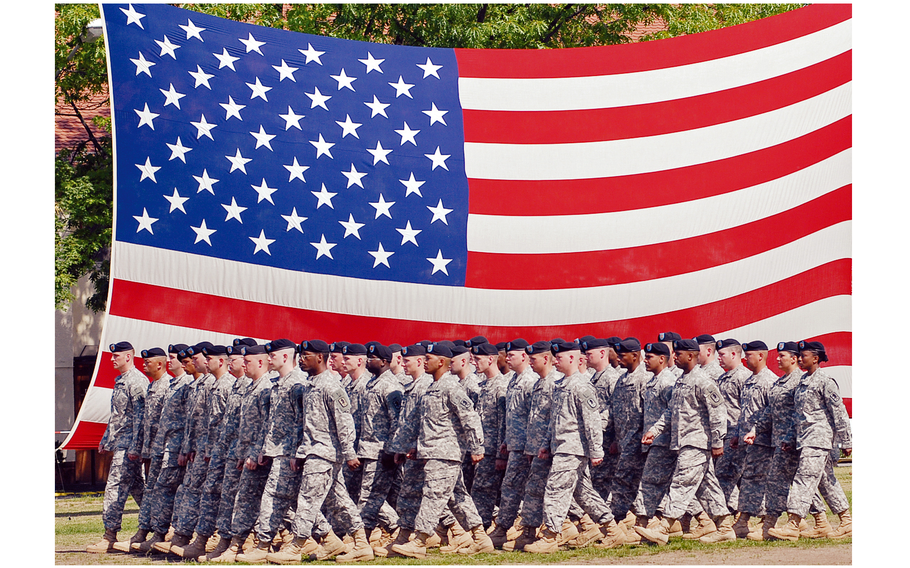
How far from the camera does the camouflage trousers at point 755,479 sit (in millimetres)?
9117

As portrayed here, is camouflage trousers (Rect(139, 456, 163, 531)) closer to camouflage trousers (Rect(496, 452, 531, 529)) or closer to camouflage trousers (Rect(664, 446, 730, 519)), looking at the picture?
camouflage trousers (Rect(496, 452, 531, 529))

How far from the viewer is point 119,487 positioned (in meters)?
9.55

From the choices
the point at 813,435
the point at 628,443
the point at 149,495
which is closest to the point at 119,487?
the point at 149,495

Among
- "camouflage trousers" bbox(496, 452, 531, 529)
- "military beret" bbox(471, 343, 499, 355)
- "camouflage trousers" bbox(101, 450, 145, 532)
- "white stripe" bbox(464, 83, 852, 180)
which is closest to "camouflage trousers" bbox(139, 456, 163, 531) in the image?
"camouflage trousers" bbox(101, 450, 145, 532)

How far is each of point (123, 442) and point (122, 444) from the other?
20 mm

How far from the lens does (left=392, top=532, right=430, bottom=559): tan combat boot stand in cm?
843

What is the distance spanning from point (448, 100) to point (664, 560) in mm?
5873

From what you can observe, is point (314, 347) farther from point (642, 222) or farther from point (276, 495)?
point (642, 222)

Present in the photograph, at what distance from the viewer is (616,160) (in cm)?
1176

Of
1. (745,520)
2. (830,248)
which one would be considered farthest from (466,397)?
(830,248)

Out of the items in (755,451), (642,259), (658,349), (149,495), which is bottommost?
(149,495)

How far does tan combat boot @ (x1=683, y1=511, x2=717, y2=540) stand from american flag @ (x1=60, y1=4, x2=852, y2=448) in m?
2.77

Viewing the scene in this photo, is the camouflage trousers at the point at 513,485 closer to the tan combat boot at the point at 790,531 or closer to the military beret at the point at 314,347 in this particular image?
the military beret at the point at 314,347

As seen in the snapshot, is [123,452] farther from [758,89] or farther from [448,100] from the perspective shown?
[758,89]
